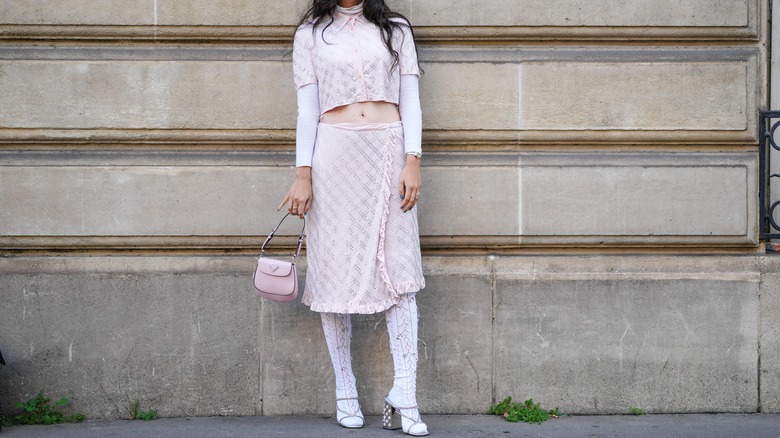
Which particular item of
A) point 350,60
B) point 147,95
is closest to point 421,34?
point 350,60

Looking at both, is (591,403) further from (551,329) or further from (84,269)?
(84,269)

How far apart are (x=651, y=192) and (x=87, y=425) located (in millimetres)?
3378

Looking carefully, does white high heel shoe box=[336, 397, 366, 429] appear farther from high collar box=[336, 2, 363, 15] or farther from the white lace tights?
high collar box=[336, 2, 363, 15]

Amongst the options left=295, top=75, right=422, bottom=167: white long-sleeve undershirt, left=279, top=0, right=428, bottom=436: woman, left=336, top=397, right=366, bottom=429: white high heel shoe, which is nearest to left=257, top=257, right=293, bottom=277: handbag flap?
left=279, top=0, right=428, bottom=436: woman

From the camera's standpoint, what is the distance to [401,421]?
5.28 meters

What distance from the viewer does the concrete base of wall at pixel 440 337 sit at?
18.5 ft

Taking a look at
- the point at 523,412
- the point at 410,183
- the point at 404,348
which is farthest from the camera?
the point at 523,412

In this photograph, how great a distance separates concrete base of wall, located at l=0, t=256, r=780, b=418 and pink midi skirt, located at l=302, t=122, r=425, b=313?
574 millimetres

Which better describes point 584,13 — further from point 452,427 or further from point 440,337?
point 452,427

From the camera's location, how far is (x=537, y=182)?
5.73 m

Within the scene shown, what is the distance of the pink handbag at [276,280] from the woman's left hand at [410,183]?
2.16ft

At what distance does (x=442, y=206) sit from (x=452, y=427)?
1.22 meters

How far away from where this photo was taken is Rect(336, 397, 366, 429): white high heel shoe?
5.36 metres

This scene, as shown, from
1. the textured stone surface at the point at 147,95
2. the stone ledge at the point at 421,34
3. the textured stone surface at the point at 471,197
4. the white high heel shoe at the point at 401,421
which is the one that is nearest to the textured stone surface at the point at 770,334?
the textured stone surface at the point at 471,197
